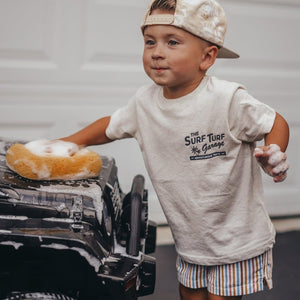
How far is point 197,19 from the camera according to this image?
1.40 meters

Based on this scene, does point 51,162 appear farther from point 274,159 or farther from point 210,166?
point 274,159

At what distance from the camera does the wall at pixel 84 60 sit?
2.43m

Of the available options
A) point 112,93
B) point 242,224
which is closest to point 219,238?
point 242,224

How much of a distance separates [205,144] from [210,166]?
61mm

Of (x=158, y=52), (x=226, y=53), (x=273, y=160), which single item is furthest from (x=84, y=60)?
(x=273, y=160)

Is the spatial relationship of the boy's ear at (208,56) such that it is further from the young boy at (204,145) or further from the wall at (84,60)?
the wall at (84,60)

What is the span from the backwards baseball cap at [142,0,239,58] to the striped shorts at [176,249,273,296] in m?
0.59

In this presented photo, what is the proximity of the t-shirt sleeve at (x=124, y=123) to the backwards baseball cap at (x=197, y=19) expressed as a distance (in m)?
0.25

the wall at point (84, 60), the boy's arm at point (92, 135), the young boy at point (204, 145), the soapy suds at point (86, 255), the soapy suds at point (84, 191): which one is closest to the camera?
the soapy suds at point (86, 255)

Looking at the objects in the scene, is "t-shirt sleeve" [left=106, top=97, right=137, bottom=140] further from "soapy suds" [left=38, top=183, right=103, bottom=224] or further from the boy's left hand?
the boy's left hand

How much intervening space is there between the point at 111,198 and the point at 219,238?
0.30 metres

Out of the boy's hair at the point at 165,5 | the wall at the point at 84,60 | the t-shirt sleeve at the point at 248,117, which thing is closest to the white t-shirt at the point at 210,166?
the t-shirt sleeve at the point at 248,117

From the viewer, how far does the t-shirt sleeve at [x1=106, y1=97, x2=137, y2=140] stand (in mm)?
1603

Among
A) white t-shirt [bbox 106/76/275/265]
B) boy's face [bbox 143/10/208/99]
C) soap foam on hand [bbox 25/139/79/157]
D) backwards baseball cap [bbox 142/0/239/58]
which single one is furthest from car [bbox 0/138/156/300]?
backwards baseball cap [bbox 142/0/239/58]
